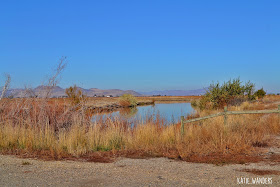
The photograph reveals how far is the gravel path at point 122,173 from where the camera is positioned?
689 cm

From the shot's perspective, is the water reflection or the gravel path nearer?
the gravel path

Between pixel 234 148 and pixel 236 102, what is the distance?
69.5 feet

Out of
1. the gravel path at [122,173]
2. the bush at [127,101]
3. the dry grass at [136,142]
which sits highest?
the bush at [127,101]

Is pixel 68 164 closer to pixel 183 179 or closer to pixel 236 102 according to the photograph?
pixel 183 179

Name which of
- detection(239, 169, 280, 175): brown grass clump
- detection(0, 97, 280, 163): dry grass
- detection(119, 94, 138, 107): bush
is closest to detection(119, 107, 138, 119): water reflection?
detection(0, 97, 280, 163): dry grass

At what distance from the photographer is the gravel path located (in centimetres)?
689

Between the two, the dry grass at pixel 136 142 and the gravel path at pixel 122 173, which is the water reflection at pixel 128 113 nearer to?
the dry grass at pixel 136 142

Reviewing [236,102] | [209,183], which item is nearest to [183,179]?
A: [209,183]

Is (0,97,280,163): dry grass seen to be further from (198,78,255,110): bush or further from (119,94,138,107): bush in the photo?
(119,94,138,107): bush

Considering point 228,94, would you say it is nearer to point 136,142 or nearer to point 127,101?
point 136,142

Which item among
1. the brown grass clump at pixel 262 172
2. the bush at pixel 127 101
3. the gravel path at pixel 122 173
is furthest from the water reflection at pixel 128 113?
the bush at pixel 127 101

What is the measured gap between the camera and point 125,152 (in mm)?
10648

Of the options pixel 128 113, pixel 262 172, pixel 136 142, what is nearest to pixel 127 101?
pixel 128 113

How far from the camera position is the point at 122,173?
782 cm
